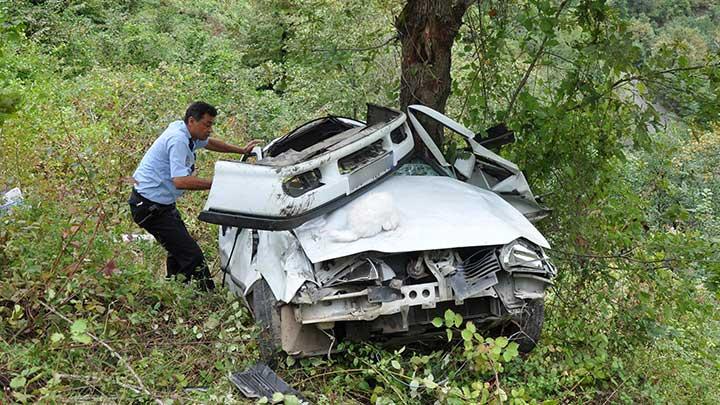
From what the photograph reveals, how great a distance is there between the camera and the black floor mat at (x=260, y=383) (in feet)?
13.5

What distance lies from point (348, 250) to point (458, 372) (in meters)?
1.14

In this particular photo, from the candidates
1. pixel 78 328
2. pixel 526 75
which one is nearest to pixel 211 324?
pixel 78 328

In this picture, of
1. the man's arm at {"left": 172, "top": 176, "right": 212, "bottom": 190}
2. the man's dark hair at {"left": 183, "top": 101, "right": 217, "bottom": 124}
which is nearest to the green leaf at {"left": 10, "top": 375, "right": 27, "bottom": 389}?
the man's arm at {"left": 172, "top": 176, "right": 212, "bottom": 190}

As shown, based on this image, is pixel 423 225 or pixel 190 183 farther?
pixel 190 183

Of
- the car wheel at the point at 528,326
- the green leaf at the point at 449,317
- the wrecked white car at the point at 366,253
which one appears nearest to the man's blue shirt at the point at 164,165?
the wrecked white car at the point at 366,253

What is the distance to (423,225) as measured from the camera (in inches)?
176

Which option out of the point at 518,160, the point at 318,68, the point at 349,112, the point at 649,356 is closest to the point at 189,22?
the point at 349,112

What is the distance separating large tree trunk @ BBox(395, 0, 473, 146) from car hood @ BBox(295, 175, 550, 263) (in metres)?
1.62

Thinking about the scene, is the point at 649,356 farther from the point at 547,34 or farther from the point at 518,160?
the point at 547,34

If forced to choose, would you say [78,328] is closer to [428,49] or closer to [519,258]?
[519,258]

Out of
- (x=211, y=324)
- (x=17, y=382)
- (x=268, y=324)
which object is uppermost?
(x=17, y=382)

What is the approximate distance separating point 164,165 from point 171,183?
0.16m

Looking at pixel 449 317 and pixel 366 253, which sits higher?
pixel 366 253

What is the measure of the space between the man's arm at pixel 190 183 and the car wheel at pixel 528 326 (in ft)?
7.91
